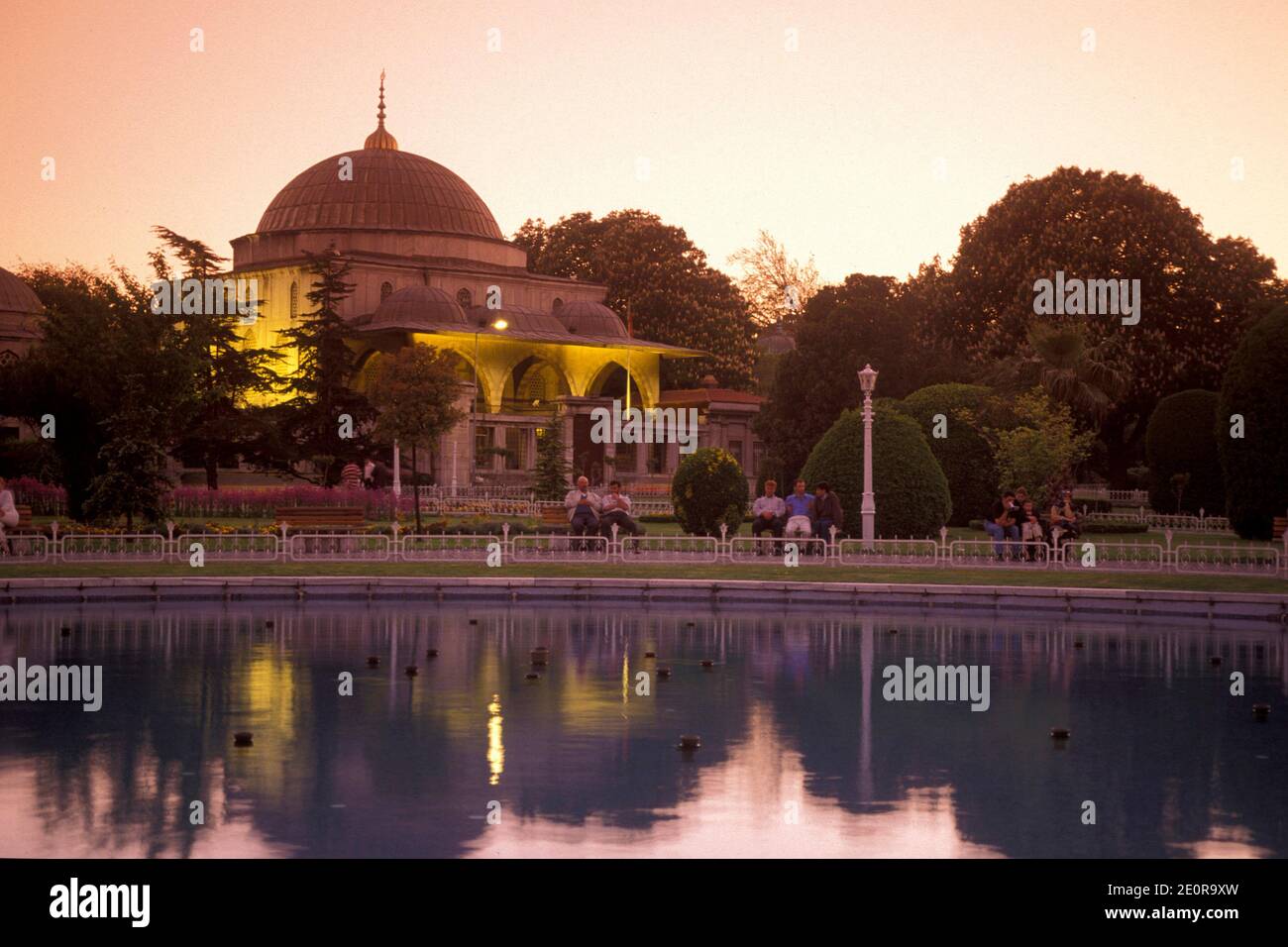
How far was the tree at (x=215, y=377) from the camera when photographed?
46812 millimetres

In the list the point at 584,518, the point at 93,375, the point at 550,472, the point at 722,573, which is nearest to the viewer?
the point at 722,573

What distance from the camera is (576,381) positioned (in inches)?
2633

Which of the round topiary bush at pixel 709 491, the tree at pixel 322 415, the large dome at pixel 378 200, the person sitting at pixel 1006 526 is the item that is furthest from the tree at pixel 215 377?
the person sitting at pixel 1006 526

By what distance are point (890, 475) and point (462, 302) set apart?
39.6 meters

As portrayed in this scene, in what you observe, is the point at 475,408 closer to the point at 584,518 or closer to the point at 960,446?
the point at 960,446

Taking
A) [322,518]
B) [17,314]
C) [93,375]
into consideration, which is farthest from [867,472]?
[17,314]

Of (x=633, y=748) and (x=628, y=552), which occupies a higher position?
(x=628, y=552)

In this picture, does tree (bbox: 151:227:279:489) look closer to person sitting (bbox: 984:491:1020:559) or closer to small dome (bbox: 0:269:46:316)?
small dome (bbox: 0:269:46:316)

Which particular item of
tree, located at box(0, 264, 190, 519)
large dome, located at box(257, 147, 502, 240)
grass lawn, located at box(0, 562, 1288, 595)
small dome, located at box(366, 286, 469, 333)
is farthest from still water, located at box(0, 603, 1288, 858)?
large dome, located at box(257, 147, 502, 240)

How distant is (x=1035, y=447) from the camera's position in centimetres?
3844

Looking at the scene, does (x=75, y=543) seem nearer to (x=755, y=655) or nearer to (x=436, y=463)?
(x=755, y=655)

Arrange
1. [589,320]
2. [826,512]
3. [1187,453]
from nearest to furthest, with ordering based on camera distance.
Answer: [826,512]
[1187,453]
[589,320]

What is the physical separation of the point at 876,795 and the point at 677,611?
1174 centimetres
